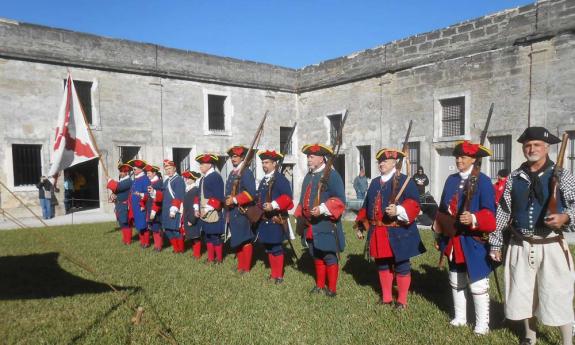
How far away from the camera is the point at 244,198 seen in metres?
5.92

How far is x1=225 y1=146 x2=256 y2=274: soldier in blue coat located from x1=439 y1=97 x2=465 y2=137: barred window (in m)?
9.85

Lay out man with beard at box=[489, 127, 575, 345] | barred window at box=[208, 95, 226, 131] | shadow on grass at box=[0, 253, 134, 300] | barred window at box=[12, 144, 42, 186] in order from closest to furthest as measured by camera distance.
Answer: man with beard at box=[489, 127, 575, 345] → shadow on grass at box=[0, 253, 134, 300] → barred window at box=[12, 144, 42, 186] → barred window at box=[208, 95, 226, 131]

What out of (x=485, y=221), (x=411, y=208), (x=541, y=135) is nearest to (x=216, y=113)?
(x=411, y=208)

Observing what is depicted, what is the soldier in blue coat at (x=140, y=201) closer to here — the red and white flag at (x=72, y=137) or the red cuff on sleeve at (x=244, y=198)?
the red and white flag at (x=72, y=137)

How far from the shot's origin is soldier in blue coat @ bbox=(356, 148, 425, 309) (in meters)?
4.52

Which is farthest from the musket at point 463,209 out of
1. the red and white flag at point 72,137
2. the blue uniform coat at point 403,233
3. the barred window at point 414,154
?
the barred window at point 414,154

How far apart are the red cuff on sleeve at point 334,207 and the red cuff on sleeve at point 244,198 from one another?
1.48 metres

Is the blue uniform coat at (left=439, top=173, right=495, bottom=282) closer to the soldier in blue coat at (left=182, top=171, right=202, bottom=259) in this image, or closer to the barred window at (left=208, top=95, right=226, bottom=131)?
the soldier in blue coat at (left=182, top=171, right=202, bottom=259)

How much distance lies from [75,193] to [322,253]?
16.2 metres

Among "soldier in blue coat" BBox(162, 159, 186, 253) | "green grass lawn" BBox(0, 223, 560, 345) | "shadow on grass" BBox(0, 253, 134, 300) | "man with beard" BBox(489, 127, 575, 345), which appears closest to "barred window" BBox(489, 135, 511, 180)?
"green grass lawn" BBox(0, 223, 560, 345)

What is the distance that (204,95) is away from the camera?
17.2 metres

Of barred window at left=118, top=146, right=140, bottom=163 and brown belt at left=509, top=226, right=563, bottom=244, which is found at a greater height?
barred window at left=118, top=146, right=140, bottom=163

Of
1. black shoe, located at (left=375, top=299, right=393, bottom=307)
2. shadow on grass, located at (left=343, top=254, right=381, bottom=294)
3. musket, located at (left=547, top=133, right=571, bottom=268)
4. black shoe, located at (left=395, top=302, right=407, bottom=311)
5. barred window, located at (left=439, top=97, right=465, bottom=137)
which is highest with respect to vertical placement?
barred window, located at (left=439, top=97, right=465, bottom=137)

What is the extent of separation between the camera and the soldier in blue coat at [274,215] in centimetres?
573
